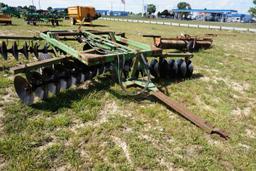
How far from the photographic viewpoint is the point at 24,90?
11.9 ft

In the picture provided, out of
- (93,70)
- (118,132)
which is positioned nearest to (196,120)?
(118,132)

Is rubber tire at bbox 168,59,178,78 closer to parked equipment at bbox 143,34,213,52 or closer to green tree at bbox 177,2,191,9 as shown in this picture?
parked equipment at bbox 143,34,213,52

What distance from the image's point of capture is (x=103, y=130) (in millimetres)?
3152

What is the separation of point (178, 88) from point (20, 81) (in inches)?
118

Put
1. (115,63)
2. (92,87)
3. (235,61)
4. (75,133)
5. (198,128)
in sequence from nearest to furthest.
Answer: (75,133) < (198,128) < (115,63) < (92,87) < (235,61)

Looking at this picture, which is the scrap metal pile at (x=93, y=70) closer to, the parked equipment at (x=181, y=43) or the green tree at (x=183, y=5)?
the parked equipment at (x=181, y=43)

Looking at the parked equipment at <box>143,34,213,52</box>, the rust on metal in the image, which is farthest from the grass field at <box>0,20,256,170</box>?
the parked equipment at <box>143,34,213,52</box>

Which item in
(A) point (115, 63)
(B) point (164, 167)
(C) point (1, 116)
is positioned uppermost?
(A) point (115, 63)

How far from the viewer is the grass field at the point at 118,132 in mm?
2584

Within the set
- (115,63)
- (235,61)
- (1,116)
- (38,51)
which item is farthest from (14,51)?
(235,61)

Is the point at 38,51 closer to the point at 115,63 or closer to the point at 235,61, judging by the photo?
the point at 115,63

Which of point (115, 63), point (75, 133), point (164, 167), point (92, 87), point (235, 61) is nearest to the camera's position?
point (164, 167)

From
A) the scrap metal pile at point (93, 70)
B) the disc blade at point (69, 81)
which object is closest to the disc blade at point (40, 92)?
the scrap metal pile at point (93, 70)

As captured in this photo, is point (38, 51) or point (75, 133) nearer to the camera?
point (75, 133)
